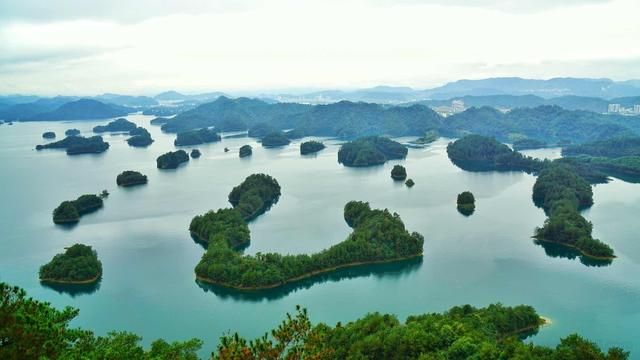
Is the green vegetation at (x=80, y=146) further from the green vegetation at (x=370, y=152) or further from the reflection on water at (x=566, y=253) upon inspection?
the reflection on water at (x=566, y=253)

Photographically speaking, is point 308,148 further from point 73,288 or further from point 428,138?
point 73,288

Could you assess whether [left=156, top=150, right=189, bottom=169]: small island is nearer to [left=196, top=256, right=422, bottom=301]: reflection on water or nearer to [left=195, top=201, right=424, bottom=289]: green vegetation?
[left=195, top=201, right=424, bottom=289]: green vegetation

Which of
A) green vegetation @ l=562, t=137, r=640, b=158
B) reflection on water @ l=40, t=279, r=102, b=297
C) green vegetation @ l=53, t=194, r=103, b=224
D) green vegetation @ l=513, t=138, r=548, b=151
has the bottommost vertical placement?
green vegetation @ l=513, t=138, r=548, b=151

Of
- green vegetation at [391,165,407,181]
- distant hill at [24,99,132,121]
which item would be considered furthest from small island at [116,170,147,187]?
distant hill at [24,99,132,121]

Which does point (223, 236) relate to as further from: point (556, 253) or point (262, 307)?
point (556, 253)

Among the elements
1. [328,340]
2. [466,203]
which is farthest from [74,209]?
[466,203]

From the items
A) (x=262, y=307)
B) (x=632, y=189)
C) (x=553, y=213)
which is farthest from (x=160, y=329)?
(x=632, y=189)

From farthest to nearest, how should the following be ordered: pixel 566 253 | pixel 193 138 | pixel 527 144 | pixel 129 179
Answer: pixel 193 138 < pixel 527 144 < pixel 129 179 < pixel 566 253
